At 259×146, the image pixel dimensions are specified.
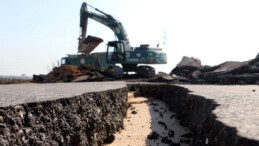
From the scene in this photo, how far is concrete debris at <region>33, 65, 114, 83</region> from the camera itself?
915 centimetres

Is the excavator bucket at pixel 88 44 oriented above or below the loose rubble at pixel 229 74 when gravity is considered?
above

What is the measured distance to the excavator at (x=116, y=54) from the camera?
11188 millimetres

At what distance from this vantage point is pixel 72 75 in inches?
370

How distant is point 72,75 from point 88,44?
3.91 m

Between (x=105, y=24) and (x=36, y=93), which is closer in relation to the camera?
(x=36, y=93)

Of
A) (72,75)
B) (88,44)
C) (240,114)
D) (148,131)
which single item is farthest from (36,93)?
(88,44)

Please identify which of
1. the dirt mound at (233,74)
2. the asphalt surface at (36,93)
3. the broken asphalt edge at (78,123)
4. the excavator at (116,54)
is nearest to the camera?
the broken asphalt edge at (78,123)

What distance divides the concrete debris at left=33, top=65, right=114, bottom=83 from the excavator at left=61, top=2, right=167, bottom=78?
1.08 meters

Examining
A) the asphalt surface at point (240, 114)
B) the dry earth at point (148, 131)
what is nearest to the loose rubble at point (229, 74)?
the dry earth at point (148, 131)

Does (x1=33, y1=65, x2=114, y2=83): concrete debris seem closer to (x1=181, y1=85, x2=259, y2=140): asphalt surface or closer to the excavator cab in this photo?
the excavator cab

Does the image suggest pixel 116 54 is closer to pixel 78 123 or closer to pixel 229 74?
pixel 229 74

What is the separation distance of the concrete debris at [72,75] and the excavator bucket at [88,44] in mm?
2595

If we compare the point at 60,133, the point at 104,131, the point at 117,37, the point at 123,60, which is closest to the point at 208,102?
the point at 104,131

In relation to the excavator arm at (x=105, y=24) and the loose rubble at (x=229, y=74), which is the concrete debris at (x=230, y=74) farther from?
the excavator arm at (x=105, y=24)
